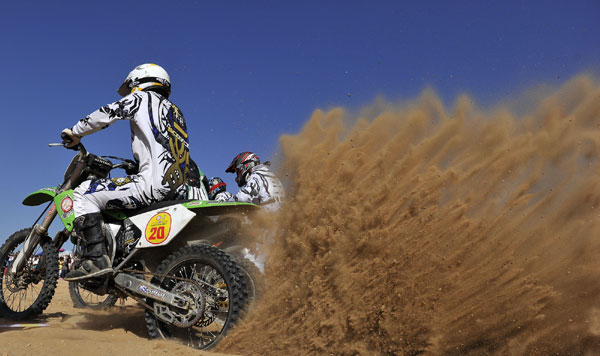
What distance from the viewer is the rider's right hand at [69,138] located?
4270 millimetres

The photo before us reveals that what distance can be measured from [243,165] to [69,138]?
282cm

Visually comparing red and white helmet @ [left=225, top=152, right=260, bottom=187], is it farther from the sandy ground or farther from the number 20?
the number 20

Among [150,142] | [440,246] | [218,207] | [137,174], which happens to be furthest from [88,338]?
[440,246]

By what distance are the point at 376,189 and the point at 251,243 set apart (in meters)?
1.23

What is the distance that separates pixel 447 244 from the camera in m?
3.03

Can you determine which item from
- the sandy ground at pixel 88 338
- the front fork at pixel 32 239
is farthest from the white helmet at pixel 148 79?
the sandy ground at pixel 88 338

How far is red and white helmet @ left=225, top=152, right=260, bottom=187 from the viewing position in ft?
22.2

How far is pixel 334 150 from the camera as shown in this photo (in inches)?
141

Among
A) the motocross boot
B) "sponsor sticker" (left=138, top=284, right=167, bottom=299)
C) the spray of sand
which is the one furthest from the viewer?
the motocross boot

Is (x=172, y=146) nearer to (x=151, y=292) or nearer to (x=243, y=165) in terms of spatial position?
(x=151, y=292)

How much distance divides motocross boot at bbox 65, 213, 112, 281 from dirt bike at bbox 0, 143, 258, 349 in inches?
4.0

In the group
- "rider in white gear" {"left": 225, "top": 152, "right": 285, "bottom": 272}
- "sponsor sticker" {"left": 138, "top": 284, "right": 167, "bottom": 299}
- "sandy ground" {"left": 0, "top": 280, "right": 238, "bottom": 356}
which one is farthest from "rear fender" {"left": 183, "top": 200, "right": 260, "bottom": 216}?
"sandy ground" {"left": 0, "top": 280, "right": 238, "bottom": 356}

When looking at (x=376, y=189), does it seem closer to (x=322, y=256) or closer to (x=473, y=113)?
(x=322, y=256)

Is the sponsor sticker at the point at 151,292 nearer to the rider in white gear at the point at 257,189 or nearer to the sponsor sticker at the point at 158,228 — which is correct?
the sponsor sticker at the point at 158,228
